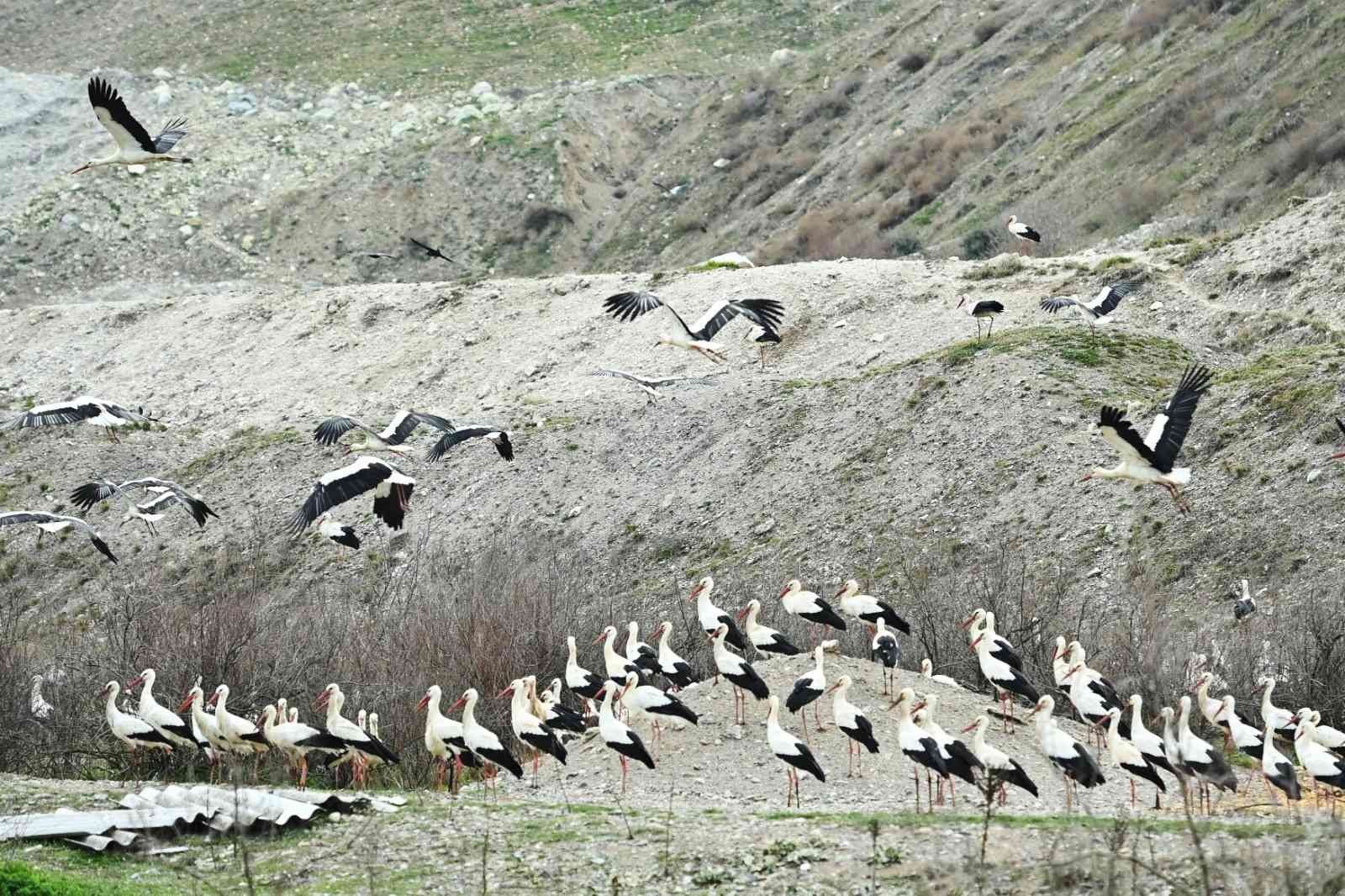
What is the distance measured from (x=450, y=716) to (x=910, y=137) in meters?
34.7

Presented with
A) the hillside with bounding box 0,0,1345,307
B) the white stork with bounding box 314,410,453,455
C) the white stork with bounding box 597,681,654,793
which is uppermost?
the hillside with bounding box 0,0,1345,307

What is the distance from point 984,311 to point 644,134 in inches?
1433

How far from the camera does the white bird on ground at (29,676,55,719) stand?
60.5 ft

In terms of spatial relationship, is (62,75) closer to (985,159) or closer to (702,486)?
(985,159)

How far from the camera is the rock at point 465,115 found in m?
60.5

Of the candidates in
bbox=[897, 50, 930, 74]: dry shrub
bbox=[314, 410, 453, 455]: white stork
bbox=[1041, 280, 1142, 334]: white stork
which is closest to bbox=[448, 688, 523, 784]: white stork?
bbox=[314, 410, 453, 455]: white stork

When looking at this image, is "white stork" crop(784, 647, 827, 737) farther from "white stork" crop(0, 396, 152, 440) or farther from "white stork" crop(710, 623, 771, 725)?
"white stork" crop(0, 396, 152, 440)

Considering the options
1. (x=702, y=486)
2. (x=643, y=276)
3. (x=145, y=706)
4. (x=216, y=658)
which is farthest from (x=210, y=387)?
(x=145, y=706)

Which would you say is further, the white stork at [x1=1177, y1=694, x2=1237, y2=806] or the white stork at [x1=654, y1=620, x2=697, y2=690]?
the white stork at [x1=654, y1=620, x2=697, y2=690]

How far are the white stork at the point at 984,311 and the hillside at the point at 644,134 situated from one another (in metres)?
7.29

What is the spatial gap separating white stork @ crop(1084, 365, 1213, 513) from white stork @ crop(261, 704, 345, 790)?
A: 6.89 m

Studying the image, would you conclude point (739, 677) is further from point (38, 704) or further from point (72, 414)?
point (72, 414)

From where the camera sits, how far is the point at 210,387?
37.4m

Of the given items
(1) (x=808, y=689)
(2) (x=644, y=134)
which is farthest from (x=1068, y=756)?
(2) (x=644, y=134)
